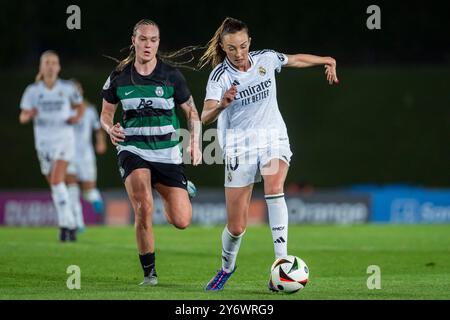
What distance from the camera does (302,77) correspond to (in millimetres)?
23688

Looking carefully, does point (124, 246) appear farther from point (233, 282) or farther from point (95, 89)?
point (95, 89)

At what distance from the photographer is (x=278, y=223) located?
9.68m

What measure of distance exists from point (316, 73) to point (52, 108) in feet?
29.0

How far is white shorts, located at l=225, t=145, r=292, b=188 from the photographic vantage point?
9875 mm

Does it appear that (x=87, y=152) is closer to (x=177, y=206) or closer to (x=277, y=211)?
(x=177, y=206)

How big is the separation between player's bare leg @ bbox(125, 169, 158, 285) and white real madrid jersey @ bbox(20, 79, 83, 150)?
20.0 ft

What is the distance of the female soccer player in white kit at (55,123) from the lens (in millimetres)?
15664

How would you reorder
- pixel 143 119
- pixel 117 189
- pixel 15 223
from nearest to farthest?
pixel 143 119
pixel 15 223
pixel 117 189

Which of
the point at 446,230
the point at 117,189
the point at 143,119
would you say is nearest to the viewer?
the point at 143,119

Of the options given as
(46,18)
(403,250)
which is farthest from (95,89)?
(403,250)

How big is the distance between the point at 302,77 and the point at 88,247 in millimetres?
9882

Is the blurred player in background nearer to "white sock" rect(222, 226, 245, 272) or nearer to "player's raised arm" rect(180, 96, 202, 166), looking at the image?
"player's raised arm" rect(180, 96, 202, 166)
